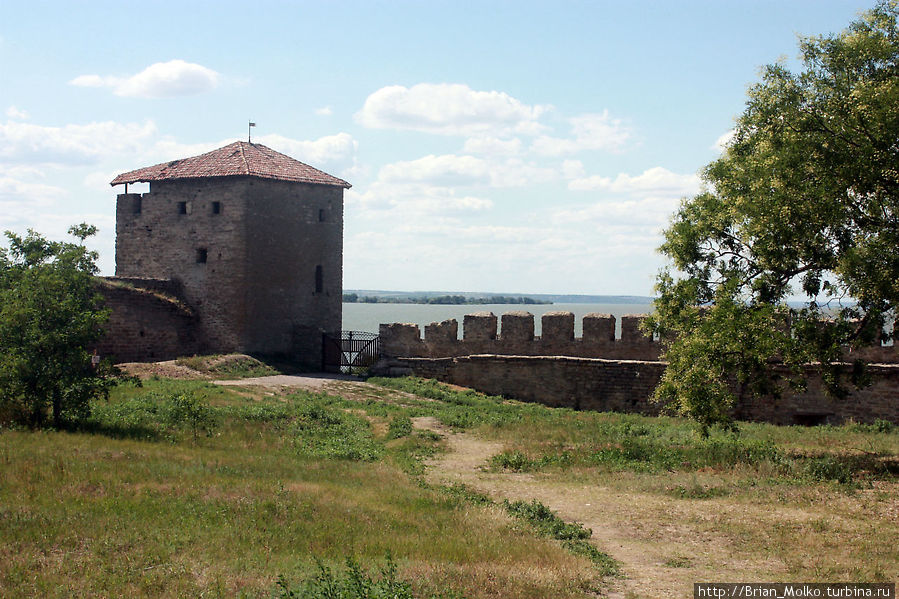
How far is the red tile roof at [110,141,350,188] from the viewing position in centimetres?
2686

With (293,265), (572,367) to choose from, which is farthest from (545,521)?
(293,265)

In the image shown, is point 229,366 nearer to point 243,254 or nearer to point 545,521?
point 243,254

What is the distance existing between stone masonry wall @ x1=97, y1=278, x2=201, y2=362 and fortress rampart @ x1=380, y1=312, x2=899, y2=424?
6866 millimetres

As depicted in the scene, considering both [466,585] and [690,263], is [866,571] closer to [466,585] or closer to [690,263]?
[466,585]

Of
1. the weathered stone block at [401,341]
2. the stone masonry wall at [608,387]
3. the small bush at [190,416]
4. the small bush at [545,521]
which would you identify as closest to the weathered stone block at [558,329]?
the stone masonry wall at [608,387]

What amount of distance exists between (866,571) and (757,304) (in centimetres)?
562

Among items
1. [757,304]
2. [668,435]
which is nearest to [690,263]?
[757,304]

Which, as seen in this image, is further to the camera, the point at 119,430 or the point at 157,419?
the point at 157,419

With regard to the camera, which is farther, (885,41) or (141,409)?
(141,409)

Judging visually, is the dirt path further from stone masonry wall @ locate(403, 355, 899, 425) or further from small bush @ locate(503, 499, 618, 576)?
stone masonry wall @ locate(403, 355, 899, 425)

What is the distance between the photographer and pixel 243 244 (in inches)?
1029

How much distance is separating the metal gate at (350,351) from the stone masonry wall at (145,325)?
14.4 feet

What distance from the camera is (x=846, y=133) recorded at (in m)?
10.9

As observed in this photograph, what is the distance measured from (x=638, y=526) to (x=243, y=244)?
19.7 metres
